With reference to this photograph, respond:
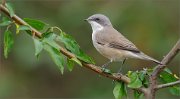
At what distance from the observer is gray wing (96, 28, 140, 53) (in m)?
4.48

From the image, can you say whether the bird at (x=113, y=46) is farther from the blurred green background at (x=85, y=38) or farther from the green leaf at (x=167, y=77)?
the blurred green background at (x=85, y=38)

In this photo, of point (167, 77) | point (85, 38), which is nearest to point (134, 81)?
point (167, 77)

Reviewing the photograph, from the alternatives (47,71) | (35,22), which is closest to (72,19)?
(47,71)

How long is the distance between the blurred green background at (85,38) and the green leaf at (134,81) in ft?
13.3

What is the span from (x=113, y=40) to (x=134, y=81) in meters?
1.83

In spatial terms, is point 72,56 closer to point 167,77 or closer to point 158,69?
point 158,69

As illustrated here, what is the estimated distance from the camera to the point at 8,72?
7.55m

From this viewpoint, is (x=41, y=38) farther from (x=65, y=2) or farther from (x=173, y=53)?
(x=65, y=2)

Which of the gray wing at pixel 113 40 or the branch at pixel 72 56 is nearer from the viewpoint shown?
the branch at pixel 72 56

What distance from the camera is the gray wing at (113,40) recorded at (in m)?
4.48

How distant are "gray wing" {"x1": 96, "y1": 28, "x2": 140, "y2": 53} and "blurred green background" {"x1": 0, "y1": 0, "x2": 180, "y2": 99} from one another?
211 centimetres

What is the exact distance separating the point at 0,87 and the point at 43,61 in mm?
744

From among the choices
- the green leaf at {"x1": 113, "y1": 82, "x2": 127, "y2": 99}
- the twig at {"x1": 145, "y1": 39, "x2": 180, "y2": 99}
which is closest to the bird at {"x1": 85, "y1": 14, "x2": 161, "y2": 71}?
the green leaf at {"x1": 113, "y1": 82, "x2": 127, "y2": 99}

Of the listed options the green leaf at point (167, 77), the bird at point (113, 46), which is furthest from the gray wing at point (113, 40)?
the green leaf at point (167, 77)
